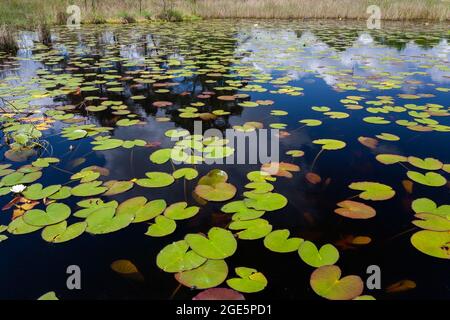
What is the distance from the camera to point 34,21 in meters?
9.26

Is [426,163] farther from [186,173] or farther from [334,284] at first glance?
[186,173]

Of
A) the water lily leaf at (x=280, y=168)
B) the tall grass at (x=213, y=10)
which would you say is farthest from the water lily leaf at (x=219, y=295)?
the tall grass at (x=213, y=10)

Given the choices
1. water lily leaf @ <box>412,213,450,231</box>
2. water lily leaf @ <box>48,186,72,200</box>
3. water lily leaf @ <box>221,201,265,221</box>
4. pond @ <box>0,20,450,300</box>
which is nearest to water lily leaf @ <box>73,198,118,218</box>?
pond @ <box>0,20,450,300</box>

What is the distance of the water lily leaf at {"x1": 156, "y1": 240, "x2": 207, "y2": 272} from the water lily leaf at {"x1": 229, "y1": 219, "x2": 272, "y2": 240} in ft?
0.70

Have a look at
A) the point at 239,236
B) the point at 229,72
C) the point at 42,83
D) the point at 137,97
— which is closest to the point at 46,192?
the point at 239,236

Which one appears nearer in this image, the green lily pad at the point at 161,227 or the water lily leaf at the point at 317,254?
the water lily leaf at the point at 317,254

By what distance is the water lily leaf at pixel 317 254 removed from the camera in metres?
1.09

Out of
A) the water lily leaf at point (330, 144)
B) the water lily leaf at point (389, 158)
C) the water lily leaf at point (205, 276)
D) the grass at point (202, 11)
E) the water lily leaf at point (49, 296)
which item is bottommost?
the water lily leaf at point (49, 296)

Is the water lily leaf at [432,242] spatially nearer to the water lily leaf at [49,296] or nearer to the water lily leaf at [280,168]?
the water lily leaf at [280,168]

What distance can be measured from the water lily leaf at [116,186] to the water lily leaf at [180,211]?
0.98ft

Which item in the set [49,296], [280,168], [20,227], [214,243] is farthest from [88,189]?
[280,168]

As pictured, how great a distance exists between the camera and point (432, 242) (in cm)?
117

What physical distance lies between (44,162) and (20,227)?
0.66m
